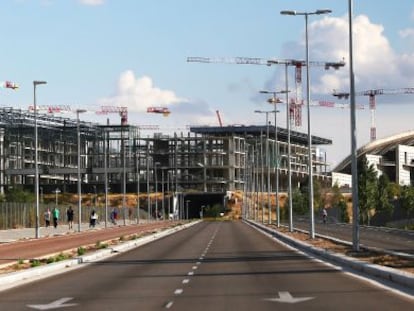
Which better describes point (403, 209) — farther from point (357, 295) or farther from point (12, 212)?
point (357, 295)

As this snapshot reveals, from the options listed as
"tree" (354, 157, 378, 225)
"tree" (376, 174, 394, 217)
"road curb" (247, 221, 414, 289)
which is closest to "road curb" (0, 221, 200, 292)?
"road curb" (247, 221, 414, 289)

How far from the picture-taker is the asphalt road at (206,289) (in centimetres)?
1588

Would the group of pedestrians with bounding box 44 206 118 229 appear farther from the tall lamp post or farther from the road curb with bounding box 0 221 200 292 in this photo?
the tall lamp post

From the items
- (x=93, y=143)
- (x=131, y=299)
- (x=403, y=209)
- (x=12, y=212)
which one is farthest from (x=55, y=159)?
(x=131, y=299)

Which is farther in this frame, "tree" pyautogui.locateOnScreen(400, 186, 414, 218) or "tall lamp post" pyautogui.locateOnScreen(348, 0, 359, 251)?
"tree" pyautogui.locateOnScreen(400, 186, 414, 218)

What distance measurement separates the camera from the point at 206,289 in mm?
19531

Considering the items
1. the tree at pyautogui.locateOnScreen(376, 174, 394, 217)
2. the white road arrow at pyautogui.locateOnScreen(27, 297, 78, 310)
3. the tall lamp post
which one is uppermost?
the tall lamp post

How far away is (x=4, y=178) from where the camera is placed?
177 meters

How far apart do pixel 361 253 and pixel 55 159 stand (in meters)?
163

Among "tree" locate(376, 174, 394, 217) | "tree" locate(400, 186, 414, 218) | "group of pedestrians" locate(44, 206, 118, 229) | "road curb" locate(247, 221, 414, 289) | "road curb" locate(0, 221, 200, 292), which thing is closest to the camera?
"road curb" locate(247, 221, 414, 289)

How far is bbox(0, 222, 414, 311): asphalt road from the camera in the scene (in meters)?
15.9

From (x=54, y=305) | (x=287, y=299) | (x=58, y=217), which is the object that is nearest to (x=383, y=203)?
(x=58, y=217)

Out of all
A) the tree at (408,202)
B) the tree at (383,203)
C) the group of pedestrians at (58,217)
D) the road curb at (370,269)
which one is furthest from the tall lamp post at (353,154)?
the tree at (383,203)

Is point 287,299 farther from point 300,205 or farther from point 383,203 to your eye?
point 300,205
